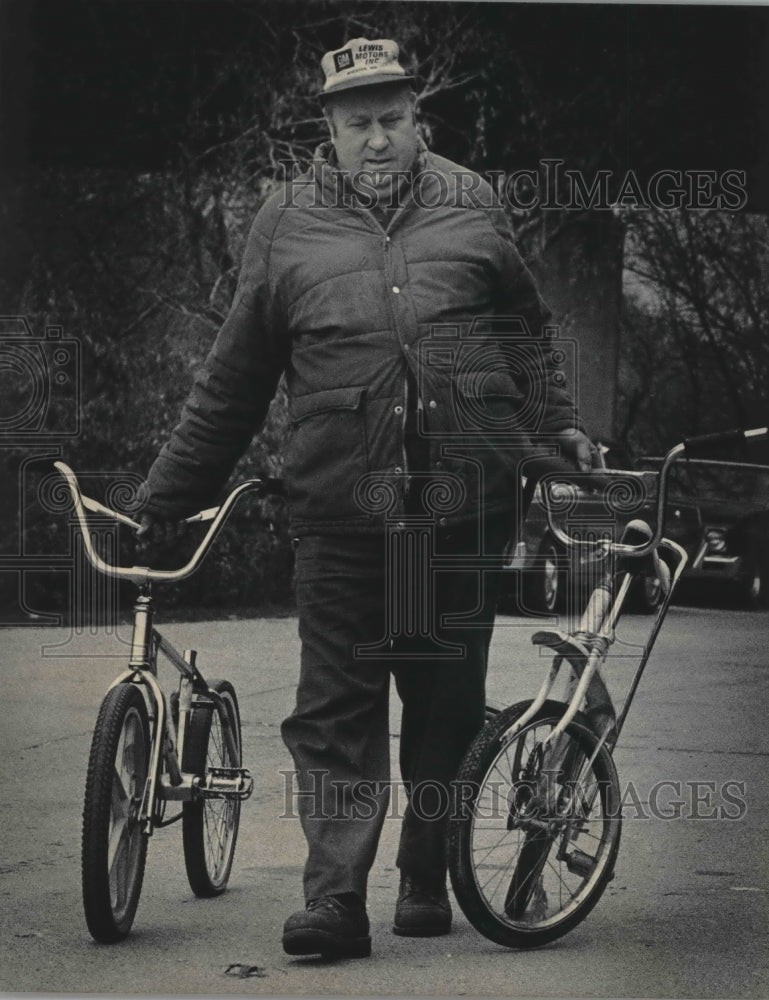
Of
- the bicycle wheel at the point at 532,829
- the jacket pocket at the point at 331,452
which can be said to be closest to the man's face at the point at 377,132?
Answer: the jacket pocket at the point at 331,452

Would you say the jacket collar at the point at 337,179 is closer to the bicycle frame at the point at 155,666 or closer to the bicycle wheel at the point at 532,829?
the bicycle frame at the point at 155,666

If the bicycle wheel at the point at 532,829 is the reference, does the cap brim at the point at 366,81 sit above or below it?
above

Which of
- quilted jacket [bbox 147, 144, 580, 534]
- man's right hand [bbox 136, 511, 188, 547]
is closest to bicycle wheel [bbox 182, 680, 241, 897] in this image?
man's right hand [bbox 136, 511, 188, 547]

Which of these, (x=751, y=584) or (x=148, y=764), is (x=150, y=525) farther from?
(x=751, y=584)

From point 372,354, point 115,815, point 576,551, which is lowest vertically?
point 115,815

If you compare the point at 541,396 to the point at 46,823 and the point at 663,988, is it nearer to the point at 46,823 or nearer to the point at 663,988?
the point at 663,988

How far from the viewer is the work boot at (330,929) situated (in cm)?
400

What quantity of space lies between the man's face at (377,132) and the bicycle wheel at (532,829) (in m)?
1.21

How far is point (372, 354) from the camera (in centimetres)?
407

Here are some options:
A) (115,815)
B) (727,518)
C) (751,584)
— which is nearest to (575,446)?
(115,815)

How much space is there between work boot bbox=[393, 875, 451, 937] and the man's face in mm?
1558

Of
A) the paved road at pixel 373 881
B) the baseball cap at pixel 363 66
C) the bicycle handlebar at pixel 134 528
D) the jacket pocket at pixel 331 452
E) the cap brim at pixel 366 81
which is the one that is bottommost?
the paved road at pixel 373 881

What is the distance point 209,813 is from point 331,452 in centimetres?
106

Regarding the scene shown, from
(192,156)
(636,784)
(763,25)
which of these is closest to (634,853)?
(636,784)
